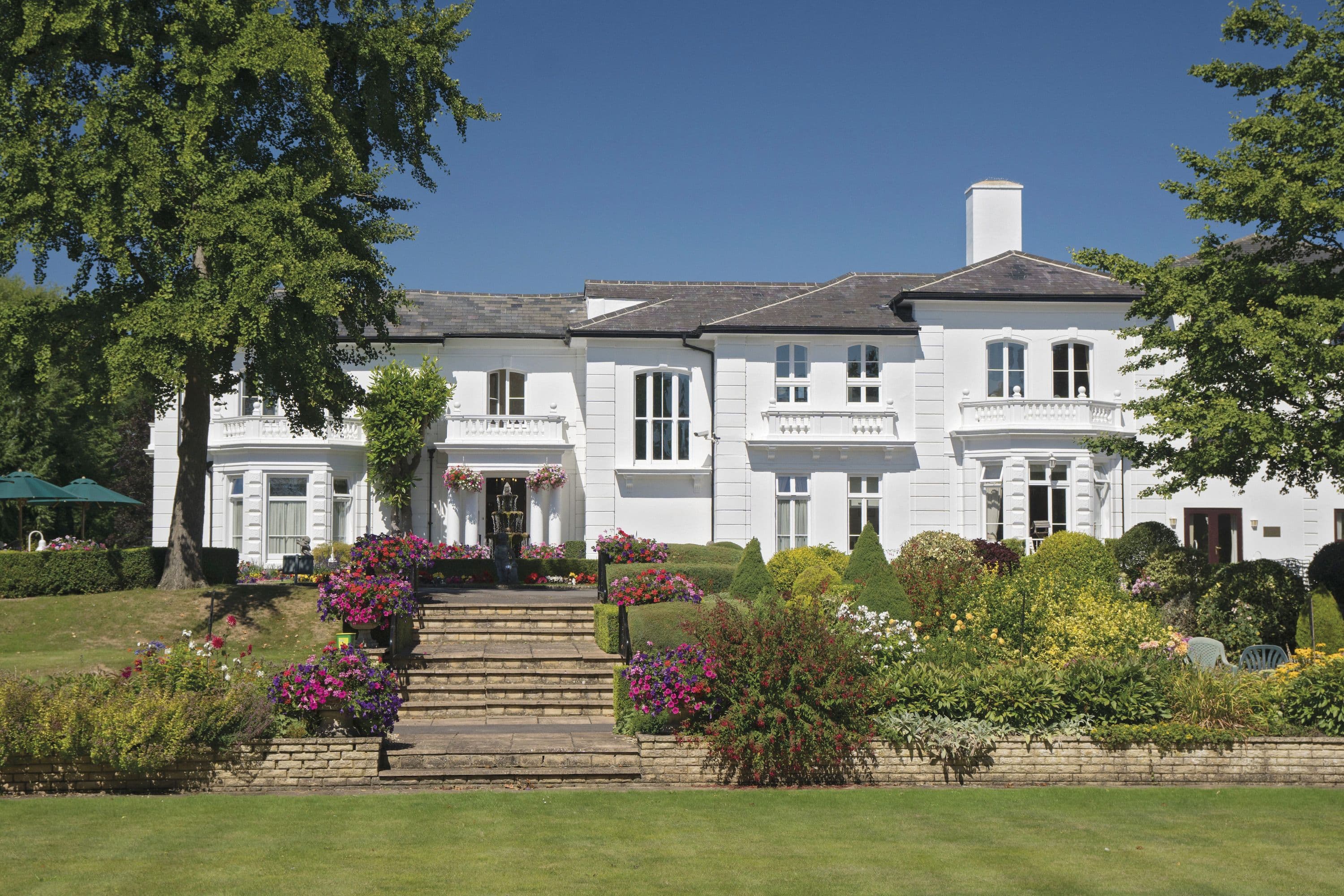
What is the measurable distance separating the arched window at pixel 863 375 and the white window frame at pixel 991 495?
11.7 ft

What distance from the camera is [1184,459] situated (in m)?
20.0

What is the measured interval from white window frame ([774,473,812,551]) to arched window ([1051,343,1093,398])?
7.55 metres

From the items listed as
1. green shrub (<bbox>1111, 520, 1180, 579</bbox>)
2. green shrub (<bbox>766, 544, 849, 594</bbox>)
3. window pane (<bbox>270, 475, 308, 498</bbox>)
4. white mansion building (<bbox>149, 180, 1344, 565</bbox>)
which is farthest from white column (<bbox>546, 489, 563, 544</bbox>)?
green shrub (<bbox>1111, 520, 1180, 579</bbox>)

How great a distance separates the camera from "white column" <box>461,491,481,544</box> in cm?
3259

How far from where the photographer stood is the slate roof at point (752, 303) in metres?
31.6

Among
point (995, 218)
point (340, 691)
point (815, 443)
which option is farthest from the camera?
point (995, 218)

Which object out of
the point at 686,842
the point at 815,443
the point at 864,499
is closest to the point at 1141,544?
the point at 864,499

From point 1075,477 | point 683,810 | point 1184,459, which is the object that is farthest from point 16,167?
point 1075,477

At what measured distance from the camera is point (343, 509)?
3362 cm

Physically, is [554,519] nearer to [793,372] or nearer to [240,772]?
[793,372]

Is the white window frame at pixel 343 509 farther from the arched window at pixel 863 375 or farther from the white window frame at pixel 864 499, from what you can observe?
the arched window at pixel 863 375

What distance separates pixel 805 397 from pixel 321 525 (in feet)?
47.0

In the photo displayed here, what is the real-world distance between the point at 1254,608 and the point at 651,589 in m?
10.5

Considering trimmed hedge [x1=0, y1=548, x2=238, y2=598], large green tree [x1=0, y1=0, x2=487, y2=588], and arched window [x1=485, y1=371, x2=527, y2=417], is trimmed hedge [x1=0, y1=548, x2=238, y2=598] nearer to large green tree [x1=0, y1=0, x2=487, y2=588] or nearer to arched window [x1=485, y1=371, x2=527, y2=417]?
large green tree [x1=0, y1=0, x2=487, y2=588]
